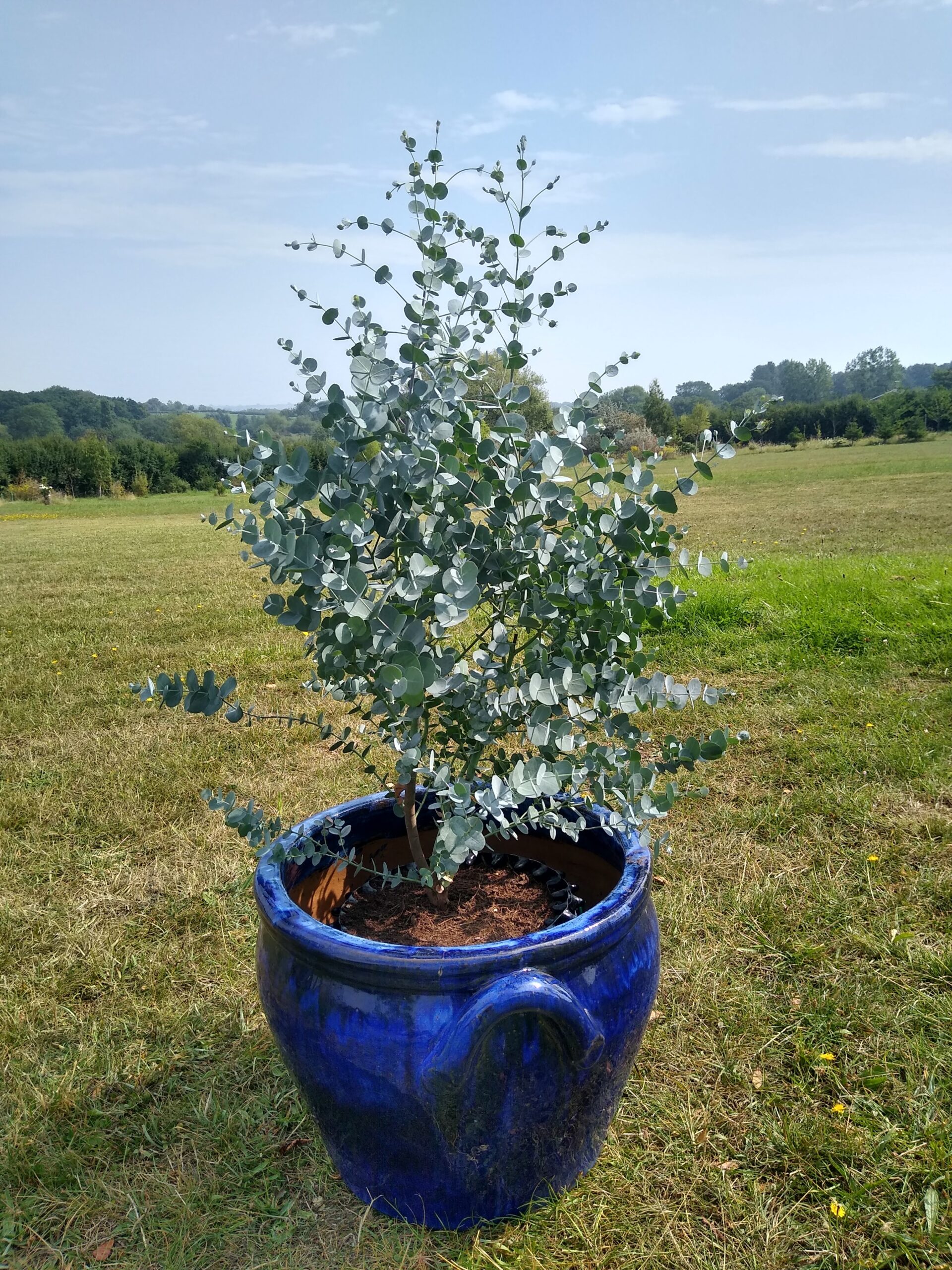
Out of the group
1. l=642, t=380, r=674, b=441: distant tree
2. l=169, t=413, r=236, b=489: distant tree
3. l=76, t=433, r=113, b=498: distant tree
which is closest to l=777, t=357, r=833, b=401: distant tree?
l=169, t=413, r=236, b=489: distant tree

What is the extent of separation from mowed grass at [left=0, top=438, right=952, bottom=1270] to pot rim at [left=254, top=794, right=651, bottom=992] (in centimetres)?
69

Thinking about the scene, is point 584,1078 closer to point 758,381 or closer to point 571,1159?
point 571,1159

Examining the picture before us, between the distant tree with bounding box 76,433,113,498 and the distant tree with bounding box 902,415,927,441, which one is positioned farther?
the distant tree with bounding box 902,415,927,441

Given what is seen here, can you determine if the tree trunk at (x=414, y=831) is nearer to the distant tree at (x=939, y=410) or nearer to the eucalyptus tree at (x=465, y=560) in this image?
Answer: the eucalyptus tree at (x=465, y=560)

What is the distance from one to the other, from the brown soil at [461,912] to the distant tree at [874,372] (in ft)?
340

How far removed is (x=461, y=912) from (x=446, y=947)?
37 centimetres

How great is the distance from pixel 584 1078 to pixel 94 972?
1.86m

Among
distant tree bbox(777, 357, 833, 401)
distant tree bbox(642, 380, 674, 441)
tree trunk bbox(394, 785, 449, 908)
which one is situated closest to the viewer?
tree trunk bbox(394, 785, 449, 908)

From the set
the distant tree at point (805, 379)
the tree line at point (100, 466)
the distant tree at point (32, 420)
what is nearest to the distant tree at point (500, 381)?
the tree line at point (100, 466)

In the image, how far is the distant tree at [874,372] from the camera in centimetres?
9962

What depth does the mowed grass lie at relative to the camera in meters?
1.83

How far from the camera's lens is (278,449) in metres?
1.65

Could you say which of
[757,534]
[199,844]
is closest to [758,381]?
[757,534]

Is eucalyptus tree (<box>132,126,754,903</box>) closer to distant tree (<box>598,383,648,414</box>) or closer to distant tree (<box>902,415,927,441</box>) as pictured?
distant tree (<box>598,383,648,414</box>)
